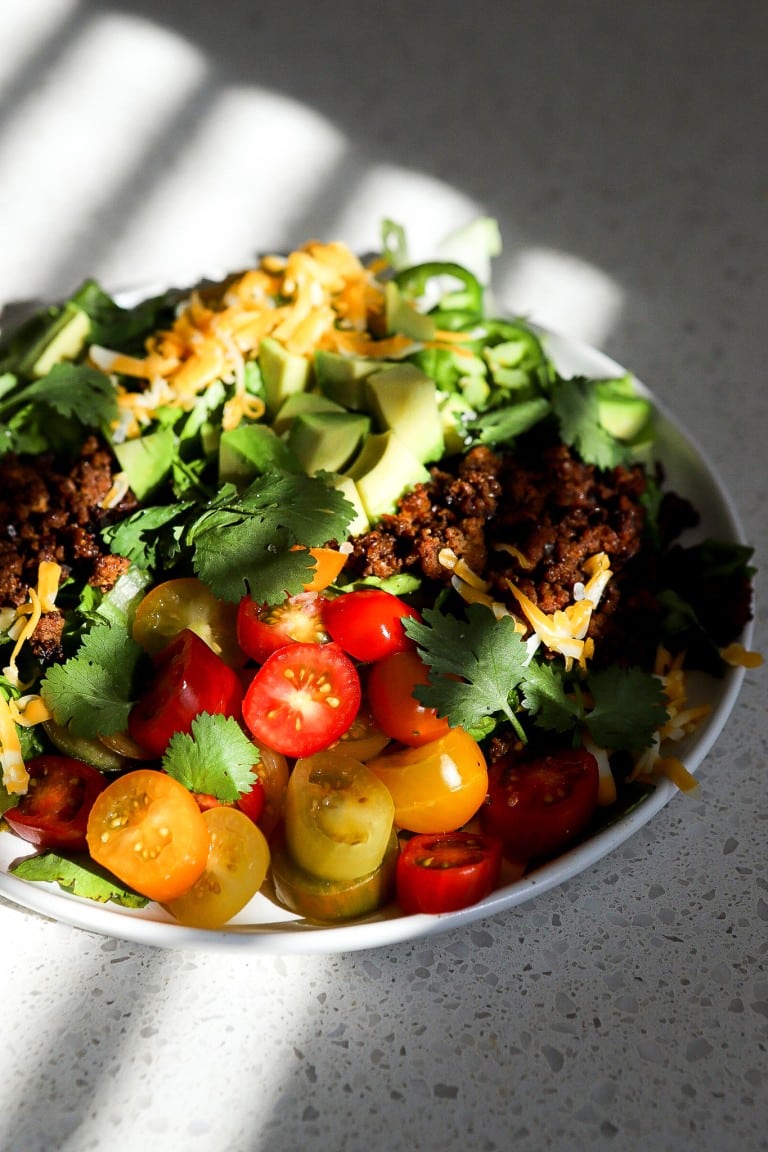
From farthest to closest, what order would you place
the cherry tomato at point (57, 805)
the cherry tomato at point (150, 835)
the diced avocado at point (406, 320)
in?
the diced avocado at point (406, 320) < the cherry tomato at point (57, 805) < the cherry tomato at point (150, 835)

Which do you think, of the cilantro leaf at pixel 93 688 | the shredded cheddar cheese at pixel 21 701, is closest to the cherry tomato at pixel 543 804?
the cilantro leaf at pixel 93 688

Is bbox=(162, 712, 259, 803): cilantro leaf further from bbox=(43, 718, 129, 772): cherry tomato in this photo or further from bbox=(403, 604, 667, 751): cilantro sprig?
bbox=(403, 604, 667, 751): cilantro sprig

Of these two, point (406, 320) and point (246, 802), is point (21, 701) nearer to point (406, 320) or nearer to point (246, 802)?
point (246, 802)

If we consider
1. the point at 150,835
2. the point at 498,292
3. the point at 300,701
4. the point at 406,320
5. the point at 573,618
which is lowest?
the point at 150,835

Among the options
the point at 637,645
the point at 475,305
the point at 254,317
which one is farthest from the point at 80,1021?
the point at 475,305

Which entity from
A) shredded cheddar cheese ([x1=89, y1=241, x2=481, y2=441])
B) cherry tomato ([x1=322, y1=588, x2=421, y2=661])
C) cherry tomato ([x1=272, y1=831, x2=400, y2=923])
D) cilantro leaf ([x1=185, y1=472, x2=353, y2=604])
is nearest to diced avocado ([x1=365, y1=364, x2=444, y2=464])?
shredded cheddar cheese ([x1=89, y1=241, x2=481, y2=441])

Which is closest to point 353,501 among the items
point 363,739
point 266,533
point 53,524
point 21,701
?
point 266,533

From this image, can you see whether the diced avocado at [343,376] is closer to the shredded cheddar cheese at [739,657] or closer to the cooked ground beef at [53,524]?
the cooked ground beef at [53,524]
